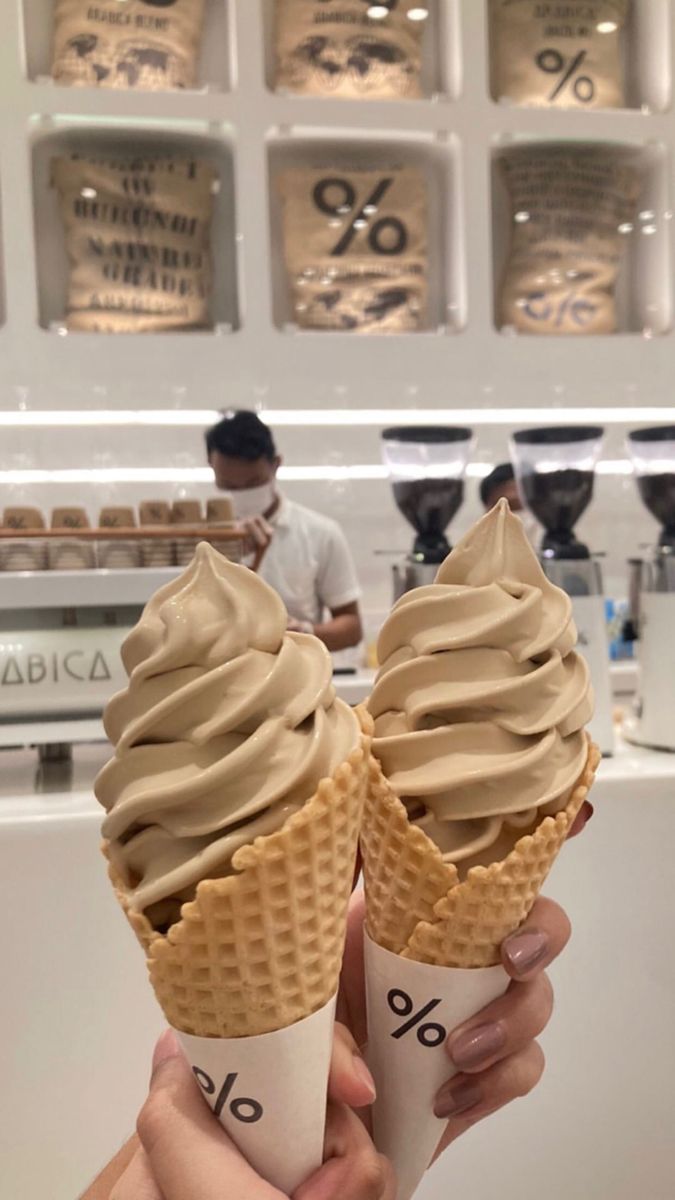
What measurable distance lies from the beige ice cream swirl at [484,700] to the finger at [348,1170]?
7.5 inches

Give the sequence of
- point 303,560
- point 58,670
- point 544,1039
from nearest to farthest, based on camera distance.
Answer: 1. point 544,1039
2. point 58,670
3. point 303,560

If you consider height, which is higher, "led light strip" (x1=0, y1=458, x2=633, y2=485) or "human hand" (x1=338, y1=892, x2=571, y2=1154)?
"led light strip" (x1=0, y1=458, x2=633, y2=485)

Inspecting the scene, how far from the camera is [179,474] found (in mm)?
2797

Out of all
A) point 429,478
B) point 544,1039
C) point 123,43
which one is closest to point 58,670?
point 429,478

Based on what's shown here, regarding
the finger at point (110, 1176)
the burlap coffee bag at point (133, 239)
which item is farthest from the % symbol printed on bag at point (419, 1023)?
the burlap coffee bag at point (133, 239)

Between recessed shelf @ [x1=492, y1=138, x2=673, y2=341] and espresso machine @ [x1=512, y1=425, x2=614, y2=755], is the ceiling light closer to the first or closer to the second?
recessed shelf @ [x1=492, y1=138, x2=673, y2=341]

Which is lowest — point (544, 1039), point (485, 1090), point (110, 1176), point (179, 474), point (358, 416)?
point (544, 1039)

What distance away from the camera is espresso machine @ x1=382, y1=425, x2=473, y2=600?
159cm

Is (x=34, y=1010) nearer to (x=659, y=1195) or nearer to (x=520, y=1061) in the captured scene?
(x=520, y=1061)

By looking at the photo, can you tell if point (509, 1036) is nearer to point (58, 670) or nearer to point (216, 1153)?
point (216, 1153)

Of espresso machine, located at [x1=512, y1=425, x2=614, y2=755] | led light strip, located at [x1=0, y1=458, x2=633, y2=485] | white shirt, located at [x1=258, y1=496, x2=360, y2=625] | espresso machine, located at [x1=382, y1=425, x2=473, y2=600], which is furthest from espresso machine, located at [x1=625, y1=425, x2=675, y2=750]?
led light strip, located at [x1=0, y1=458, x2=633, y2=485]

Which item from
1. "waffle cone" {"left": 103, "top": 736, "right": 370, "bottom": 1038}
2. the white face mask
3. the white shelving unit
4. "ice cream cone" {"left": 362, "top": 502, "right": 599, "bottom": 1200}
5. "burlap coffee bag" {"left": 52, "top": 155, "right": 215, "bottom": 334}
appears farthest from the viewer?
the white face mask

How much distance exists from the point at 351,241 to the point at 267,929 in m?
1.93

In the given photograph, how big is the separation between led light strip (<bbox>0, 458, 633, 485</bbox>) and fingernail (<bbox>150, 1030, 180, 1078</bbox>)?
7.06 feet
